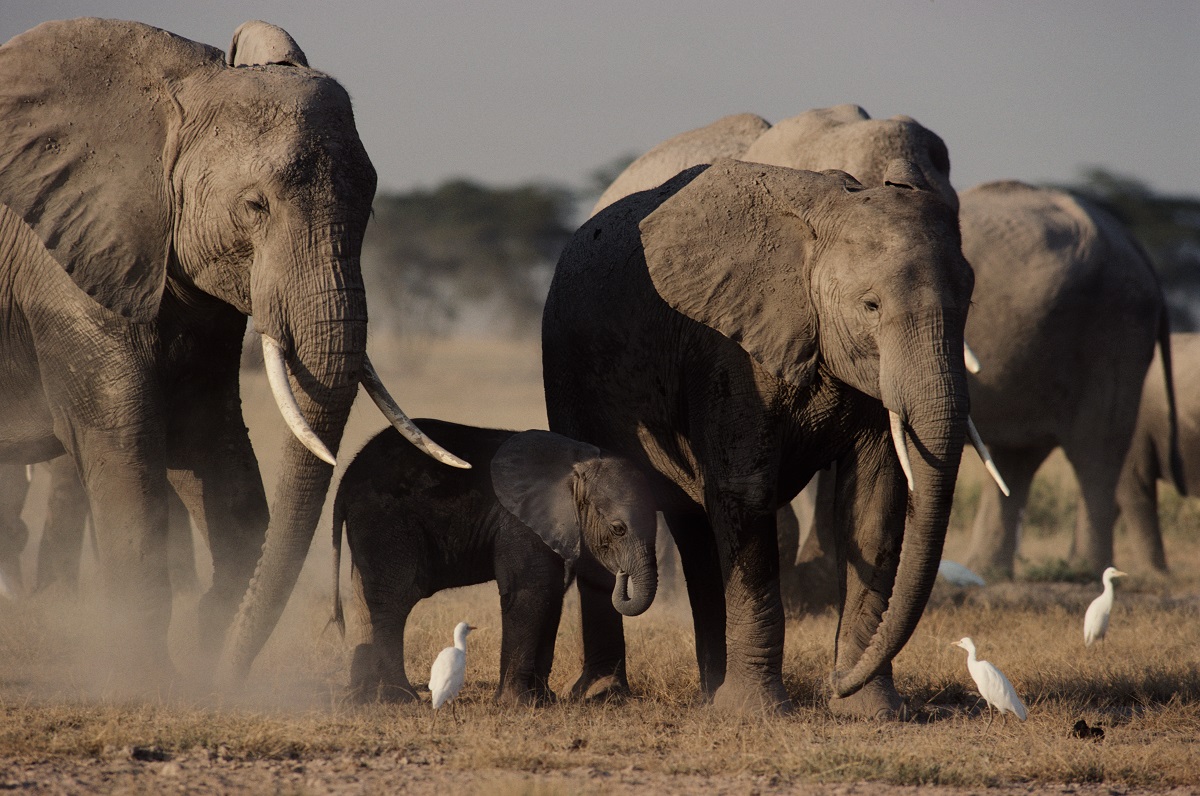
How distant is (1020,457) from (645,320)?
610 centimetres

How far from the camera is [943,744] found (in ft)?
19.2

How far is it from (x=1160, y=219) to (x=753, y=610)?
31.7 metres

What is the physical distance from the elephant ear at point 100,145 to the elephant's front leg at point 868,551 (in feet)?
9.26

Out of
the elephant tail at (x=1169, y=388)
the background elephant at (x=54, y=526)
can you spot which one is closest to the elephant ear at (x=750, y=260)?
the background elephant at (x=54, y=526)

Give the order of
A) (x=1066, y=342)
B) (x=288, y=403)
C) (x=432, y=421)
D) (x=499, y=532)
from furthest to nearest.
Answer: (x=1066, y=342) < (x=432, y=421) < (x=499, y=532) < (x=288, y=403)

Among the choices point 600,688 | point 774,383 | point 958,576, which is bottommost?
point 600,688

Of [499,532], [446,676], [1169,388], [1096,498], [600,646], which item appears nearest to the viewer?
[446,676]

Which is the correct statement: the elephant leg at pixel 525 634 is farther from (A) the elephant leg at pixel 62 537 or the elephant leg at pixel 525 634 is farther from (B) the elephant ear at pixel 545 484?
(A) the elephant leg at pixel 62 537

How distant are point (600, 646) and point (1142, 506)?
22.5 ft

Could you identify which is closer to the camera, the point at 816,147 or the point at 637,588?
the point at 637,588

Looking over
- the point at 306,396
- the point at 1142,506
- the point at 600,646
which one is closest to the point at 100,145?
the point at 306,396

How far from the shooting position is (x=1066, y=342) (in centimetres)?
1124

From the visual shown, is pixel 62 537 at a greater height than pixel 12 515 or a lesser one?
lesser

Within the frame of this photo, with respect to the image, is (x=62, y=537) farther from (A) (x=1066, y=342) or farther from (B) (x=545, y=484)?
(A) (x=1066, y=342)
